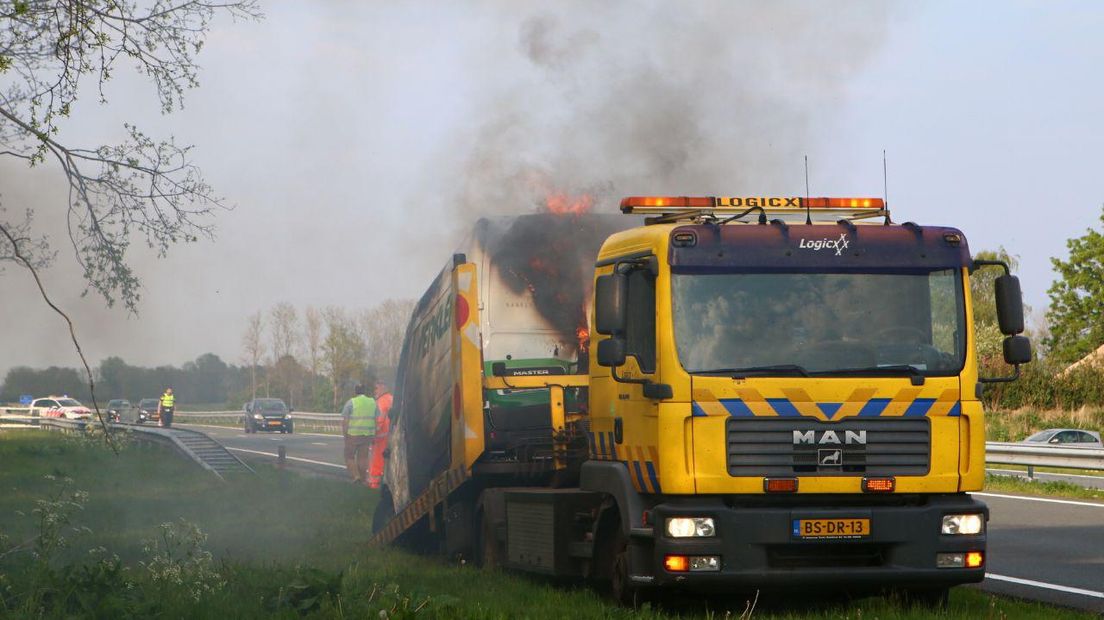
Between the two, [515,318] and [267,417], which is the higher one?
[515,318]

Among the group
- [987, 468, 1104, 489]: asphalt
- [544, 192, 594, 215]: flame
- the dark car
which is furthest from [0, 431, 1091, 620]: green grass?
the dark car

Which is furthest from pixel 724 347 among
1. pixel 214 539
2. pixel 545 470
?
pixel 214 539

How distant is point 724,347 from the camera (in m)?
8.30

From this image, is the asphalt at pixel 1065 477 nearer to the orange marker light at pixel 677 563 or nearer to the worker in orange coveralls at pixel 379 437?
the worker in orange coveralls at pixel 379 437

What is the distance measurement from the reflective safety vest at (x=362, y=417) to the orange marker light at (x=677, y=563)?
14.1 meters

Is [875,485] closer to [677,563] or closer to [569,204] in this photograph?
[677,563]

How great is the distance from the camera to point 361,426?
71.5 ft

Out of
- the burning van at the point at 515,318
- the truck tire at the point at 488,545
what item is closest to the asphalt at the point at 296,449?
the burning van at the point at 515,318

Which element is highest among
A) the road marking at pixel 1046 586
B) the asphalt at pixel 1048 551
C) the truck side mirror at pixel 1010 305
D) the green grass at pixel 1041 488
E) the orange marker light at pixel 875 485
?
the truck side mirror at pixel 1010 305

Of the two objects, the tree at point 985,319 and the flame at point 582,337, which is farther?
the tree at point 985,319

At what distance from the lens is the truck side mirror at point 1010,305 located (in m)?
8.49

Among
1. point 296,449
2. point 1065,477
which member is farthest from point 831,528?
point 296,449

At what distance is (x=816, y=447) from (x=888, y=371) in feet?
2.30

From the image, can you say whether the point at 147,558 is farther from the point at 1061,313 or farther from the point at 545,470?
the point at 1061,313
